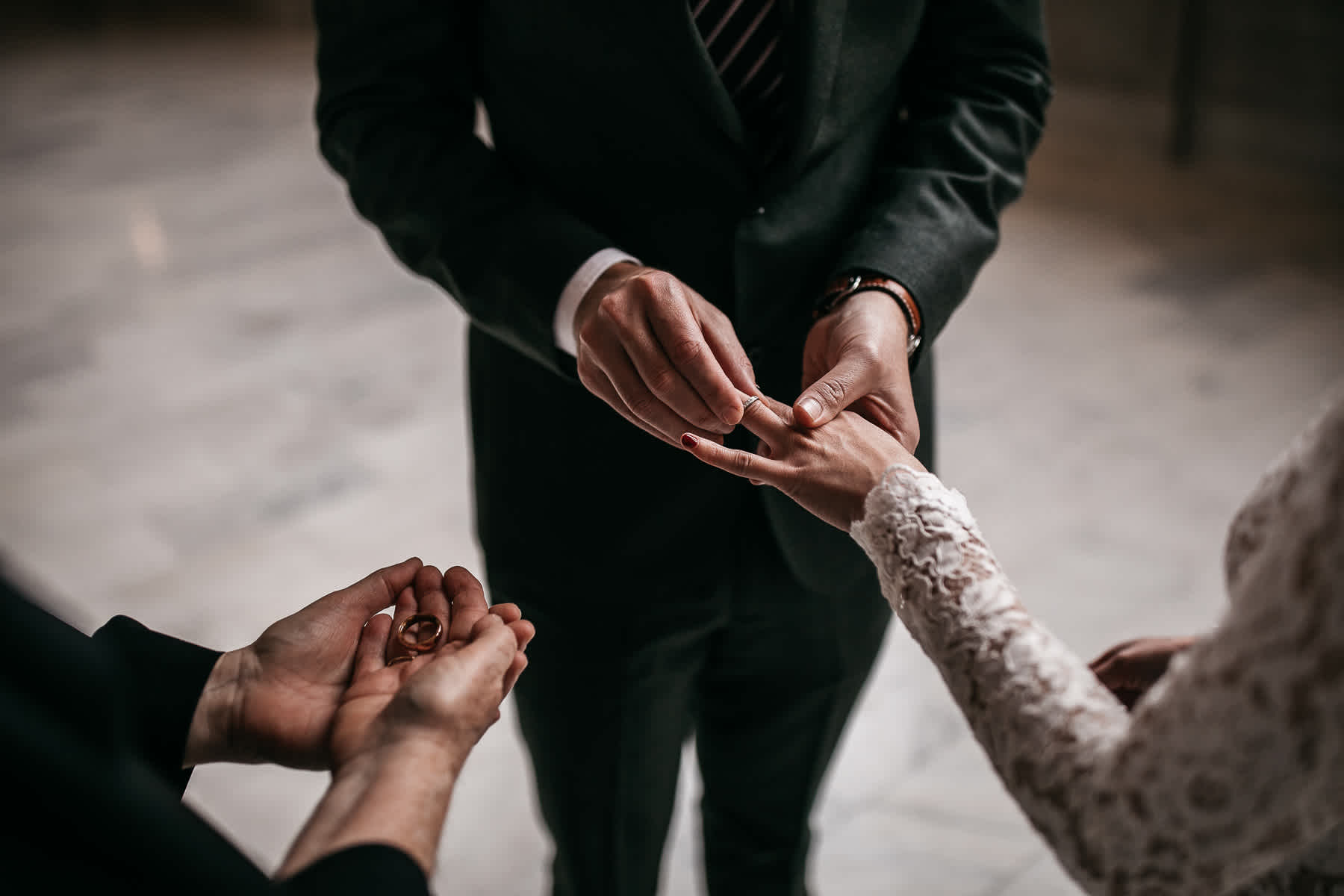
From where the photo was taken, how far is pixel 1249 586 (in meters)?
0.67

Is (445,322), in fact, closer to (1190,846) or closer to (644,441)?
(644,441)

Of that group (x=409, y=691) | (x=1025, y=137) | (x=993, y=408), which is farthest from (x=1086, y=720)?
(x=993, y=408)

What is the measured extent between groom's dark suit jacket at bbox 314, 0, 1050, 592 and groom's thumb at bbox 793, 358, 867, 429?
0.49 feet

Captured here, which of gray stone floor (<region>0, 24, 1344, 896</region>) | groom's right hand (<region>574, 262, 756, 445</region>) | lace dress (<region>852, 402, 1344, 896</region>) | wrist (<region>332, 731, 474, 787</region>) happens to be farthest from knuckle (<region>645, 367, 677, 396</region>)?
gray stone floor (<region>0, 24, 1344, 896</region>)

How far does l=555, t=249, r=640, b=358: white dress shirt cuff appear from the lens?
111cm

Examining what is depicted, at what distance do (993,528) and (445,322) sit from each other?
1864 millimetres

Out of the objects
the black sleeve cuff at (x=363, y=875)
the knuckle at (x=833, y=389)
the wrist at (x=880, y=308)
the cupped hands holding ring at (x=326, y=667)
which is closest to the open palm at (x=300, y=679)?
the cupped hands holding ring at (x=326, y=667)

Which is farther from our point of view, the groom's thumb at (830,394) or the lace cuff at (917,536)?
the groom's thumb at (830,394)

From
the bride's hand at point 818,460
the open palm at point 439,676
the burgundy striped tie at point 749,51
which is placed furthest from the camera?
the burgundy striped tie at point 749,51

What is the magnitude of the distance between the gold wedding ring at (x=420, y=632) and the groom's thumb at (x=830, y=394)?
1.14 feet

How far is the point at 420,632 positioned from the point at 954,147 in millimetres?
747

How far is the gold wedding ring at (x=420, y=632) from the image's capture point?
2.93ft

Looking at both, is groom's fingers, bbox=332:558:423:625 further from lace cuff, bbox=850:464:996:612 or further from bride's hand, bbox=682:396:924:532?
lace cuff, bbox=850:464:996:612

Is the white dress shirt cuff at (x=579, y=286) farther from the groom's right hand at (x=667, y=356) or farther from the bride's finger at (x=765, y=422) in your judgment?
the bride's finger at (x=765, y=422)
